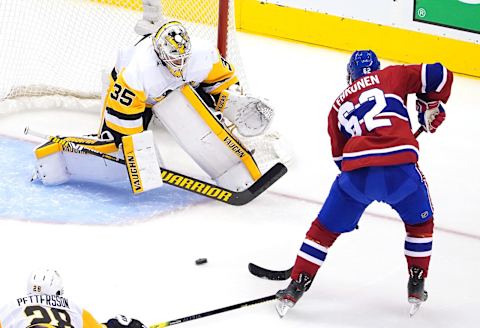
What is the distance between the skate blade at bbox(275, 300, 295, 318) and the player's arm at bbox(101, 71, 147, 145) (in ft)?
3.53

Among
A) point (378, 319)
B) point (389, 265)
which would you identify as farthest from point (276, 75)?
point (378, 319)

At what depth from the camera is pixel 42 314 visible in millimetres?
2912

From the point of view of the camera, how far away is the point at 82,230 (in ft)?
13.8

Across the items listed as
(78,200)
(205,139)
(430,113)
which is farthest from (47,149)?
(430,113)

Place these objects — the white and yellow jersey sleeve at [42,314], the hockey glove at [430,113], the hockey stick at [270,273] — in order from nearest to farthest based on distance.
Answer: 1. the white and yellow jersey sleeve at [42,314]
2. the hockey glove at [430,113]
3. the hockey stick at [270,273]

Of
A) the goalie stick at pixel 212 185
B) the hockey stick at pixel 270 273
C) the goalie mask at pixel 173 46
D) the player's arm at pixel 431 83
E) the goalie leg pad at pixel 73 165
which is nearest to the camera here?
the player's arm at pixel 431 83

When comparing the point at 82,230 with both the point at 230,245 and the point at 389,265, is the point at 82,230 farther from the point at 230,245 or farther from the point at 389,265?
the point at 389,265

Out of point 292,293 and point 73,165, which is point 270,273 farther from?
point 73,165

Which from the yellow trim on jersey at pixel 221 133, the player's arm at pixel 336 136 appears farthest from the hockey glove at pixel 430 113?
the yellow trim on jersey at pixel 221 133

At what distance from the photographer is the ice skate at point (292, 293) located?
12.0 ft

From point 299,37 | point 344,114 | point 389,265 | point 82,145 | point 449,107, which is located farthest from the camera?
point 299,37

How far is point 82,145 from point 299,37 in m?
2.48

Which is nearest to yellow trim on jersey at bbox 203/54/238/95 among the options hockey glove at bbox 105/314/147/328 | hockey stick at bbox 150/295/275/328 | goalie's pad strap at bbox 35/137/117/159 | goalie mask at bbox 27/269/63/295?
goalie's pad strap at bbox 35/137/117/159

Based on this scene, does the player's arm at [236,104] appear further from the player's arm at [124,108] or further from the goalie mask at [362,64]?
the goalie mask at [362,64]
